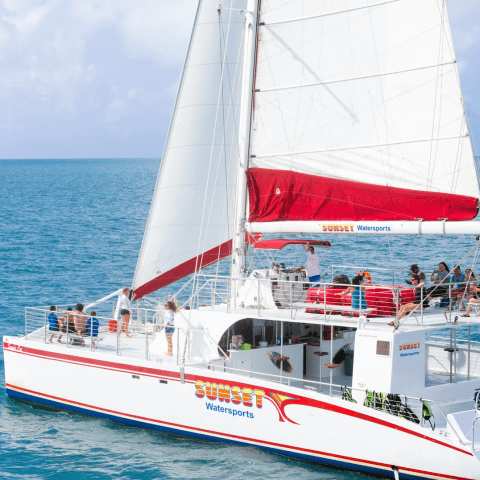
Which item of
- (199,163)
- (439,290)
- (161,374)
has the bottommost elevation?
(161,374)

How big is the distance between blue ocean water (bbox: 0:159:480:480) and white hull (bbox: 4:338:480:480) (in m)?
0.38

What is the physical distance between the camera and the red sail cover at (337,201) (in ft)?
61.8

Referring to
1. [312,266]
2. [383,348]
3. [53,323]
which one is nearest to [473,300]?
[383,348]

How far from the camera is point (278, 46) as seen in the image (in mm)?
20234

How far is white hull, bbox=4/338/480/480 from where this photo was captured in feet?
52.6

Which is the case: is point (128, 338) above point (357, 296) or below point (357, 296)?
below

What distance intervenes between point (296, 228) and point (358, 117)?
319 centimetres

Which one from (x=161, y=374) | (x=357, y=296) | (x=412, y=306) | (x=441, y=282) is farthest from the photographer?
(x=441, y=282)

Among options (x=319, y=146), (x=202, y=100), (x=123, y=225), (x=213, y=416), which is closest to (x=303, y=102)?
(x=319, y=146)

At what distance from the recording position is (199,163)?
71.6 feet

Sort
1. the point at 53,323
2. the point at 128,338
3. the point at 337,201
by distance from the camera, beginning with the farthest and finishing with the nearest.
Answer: the point at 128,338, the point at 53,323, the point at 337,201

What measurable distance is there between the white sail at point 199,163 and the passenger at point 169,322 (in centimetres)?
153

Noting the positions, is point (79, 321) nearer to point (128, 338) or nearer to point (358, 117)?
point (128, 338)

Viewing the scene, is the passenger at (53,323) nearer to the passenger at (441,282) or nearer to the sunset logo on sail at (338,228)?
the sunset logo on sail at (338,228)
